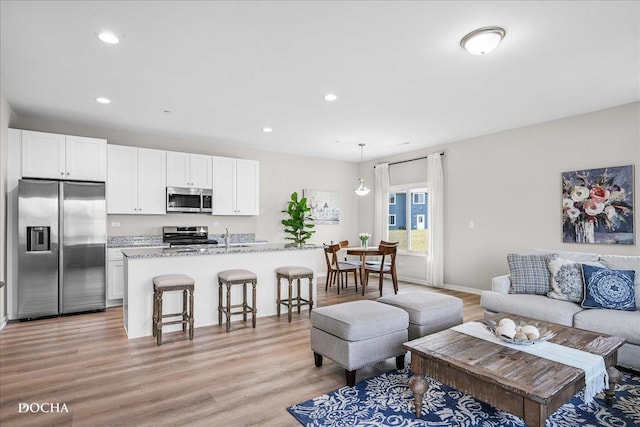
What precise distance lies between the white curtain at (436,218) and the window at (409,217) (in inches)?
16.5

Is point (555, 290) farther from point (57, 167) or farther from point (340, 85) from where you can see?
point (57, 167)

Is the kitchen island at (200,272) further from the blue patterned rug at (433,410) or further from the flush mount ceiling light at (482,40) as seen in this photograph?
the flush mount ceiling light at (482,40)

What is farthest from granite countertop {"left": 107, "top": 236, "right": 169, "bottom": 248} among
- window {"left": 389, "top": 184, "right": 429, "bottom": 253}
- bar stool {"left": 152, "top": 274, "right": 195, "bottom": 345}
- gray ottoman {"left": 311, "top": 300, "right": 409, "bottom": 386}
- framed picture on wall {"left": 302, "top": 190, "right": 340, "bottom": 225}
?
window {"left": 389, "top": 184, "right": 429, "bottom": 253}

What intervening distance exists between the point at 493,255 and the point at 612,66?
314 cm

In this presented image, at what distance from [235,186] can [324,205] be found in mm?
2233

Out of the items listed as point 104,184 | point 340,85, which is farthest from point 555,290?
point 104,184

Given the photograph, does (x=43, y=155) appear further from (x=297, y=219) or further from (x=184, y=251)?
(x=297, y=219)

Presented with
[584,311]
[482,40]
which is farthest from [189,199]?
[584,311]

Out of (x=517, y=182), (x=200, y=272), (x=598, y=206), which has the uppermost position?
(x=517, y=182)

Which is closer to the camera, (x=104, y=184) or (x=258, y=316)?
(x=258, y=316)

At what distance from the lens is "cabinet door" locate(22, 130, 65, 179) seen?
4.48 meters

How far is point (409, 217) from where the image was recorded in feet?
24.1

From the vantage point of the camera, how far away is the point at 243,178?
6438mm

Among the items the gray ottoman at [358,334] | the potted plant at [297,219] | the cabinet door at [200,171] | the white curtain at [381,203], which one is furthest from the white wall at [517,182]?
the cabinet door at [200,171]
